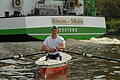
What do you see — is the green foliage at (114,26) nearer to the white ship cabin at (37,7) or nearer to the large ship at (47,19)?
the large ship at (47,19)

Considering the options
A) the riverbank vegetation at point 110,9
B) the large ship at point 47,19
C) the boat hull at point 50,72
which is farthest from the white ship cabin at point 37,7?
the riverbank vegetation at point 110,9

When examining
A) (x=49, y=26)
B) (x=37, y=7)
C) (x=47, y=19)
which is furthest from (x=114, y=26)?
(x=47, y=19)

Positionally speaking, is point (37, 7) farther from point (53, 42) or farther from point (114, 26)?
point (53, 42)

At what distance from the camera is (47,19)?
34125 millimetres

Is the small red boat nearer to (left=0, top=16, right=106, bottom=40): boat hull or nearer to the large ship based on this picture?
(left=0, top=16, right=106, bottom=40): boat hull

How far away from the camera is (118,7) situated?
6506 centimetres


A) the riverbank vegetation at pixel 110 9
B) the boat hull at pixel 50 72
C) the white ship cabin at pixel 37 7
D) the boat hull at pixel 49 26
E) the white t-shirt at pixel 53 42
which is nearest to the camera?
the boat hull at pixel 50 72

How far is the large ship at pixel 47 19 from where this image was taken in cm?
3353

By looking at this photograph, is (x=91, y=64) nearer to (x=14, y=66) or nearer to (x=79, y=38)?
(x=14, y=66)

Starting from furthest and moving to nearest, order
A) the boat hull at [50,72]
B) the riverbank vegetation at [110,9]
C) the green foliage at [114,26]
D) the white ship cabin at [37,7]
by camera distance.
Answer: the riverbank vegetation at [110,9]
the green foliage at [114,26]
the white ship cabin at [37,7]
the boat hull at [50,72]

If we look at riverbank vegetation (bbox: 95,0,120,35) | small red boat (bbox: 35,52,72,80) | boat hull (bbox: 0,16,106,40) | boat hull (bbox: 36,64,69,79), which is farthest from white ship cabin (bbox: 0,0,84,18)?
riverbank vegetation (bbox: 95,0,120,35)

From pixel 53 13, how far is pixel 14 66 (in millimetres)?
19757

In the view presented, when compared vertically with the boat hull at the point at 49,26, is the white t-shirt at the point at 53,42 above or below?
above

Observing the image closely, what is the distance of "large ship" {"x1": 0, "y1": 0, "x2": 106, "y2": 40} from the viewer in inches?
1320
